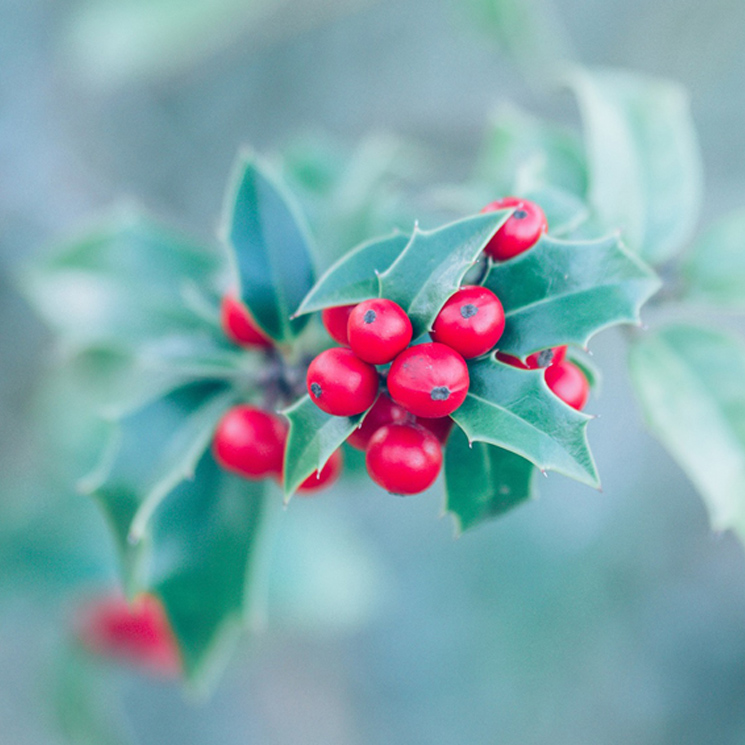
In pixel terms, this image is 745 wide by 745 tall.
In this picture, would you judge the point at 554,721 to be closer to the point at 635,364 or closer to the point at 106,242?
the point at 635,364

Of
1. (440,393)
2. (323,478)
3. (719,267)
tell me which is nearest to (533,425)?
(440,393)

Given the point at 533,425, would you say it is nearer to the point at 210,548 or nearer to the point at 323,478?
the point at 323,478

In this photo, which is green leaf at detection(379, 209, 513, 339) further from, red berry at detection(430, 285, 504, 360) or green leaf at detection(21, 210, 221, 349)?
green leaf at detection(21, 210, 221, 349)

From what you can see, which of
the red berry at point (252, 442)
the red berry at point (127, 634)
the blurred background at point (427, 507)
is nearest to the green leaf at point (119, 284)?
the red berry at point (252, 442)

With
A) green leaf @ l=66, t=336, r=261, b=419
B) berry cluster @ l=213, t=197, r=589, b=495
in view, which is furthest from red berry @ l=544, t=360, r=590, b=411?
green leaf @ l=66, t=336, r=261, b=419

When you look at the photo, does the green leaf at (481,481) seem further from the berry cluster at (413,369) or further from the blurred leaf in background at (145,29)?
Result: the blurred leaf in background at (145,29)

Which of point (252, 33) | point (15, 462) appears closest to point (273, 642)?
point (15, 462)
